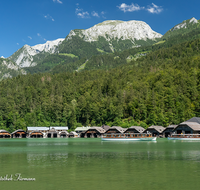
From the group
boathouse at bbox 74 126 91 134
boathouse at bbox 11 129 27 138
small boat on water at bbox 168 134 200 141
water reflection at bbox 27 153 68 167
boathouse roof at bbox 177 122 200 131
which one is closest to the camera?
water reflection at bbox 27 153 68 167

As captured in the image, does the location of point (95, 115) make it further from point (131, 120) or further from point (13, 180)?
point (13, 180)

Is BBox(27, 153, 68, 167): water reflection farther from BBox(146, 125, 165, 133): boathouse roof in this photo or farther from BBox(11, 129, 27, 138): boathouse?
BBox(11, 129, 27, 138): boathouse

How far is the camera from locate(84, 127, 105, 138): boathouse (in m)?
169

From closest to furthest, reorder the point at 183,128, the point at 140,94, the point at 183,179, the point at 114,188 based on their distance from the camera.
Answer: the point at 114,188 < the point at 183,179 < the point at 183,128 < the point at 140,94

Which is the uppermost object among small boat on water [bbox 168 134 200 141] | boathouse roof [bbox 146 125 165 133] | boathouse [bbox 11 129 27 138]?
boathouse roof [bbox 146 125 165 133]

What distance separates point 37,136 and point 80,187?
176 metres

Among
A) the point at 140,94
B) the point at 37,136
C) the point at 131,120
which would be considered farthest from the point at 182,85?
the point at 37,136

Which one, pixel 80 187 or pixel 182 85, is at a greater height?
pixel 182 85

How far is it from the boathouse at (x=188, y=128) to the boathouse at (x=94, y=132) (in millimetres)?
52215

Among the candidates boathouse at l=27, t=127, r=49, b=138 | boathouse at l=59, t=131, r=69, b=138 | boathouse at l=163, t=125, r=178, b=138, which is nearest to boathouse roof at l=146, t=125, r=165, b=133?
boathouse at l=163, t=125, r=178, b=138

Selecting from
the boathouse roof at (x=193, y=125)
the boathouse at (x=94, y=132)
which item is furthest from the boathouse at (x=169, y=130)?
the boathouse at (x=94, y=132)

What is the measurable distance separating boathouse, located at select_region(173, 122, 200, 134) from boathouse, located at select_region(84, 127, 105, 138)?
52215mm

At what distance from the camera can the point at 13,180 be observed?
925 inches

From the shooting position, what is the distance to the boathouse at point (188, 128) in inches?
5007
